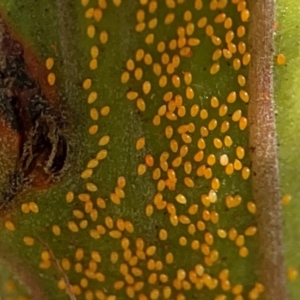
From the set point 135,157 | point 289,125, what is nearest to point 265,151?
point 289,125

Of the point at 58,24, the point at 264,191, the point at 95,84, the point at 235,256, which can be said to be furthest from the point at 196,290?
the point at 58,24

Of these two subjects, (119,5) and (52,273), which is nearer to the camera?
(119,5)

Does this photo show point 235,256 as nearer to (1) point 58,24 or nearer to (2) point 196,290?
(2) point 196,290

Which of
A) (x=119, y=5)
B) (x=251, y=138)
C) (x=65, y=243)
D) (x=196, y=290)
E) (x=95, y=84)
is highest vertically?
(x=119, y=5)

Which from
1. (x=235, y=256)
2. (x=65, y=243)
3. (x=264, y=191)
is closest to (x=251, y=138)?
(x=264, y=191)

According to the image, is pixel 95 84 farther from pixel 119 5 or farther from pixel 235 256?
pixel 235 256

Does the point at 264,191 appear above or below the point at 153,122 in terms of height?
below

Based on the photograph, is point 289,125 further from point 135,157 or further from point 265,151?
point 135,157
